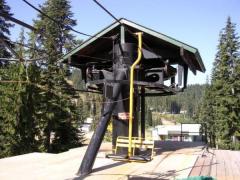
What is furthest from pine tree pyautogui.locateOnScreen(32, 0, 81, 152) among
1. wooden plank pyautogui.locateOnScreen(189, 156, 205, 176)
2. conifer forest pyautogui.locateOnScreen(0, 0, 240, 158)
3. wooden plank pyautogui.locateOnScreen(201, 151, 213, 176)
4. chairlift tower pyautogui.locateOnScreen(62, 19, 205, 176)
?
wooden plank pyautogui.locateOnScreen(189, 156, 205, 176)

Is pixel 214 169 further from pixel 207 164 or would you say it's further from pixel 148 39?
pixel 148 39

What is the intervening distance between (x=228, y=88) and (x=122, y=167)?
44.3 meters

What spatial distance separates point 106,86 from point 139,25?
8.95 feet

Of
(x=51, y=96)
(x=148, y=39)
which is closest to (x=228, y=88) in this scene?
(x=51, y=96)

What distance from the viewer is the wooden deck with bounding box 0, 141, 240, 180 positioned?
10633 mm

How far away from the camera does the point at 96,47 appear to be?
53.6 feet

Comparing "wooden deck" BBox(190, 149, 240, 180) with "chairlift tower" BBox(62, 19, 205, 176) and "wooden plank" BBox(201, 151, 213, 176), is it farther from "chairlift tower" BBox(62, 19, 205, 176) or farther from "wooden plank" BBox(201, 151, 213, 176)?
"chairlift tower" BBox(62, 19, 205, 176)

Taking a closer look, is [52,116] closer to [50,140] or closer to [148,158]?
[50,140]

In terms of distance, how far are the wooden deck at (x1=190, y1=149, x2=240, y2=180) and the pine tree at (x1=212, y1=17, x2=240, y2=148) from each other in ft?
125

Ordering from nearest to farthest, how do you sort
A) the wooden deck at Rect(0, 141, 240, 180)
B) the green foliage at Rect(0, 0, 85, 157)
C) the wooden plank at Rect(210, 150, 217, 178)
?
Answer: the wooden deck at Rect(0, 141, 240, 180) → the wooden plank at Rect(210, 150, 217, 178) → the green foliage at Rect(0, 0, 85, 157)

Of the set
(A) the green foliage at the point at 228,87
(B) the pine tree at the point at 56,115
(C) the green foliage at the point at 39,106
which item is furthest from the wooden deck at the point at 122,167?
(A) the green foliage at the point at 228,87

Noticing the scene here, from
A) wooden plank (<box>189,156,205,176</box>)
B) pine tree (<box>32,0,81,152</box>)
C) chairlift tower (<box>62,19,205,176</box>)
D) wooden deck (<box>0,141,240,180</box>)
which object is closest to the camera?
wooden deck (<box>0,141,240,180</box>)

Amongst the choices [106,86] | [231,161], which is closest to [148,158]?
[106,86]

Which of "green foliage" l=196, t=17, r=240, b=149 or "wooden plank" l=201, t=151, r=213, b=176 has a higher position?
"green foliage" l=196, t=17, r=240, b=149
